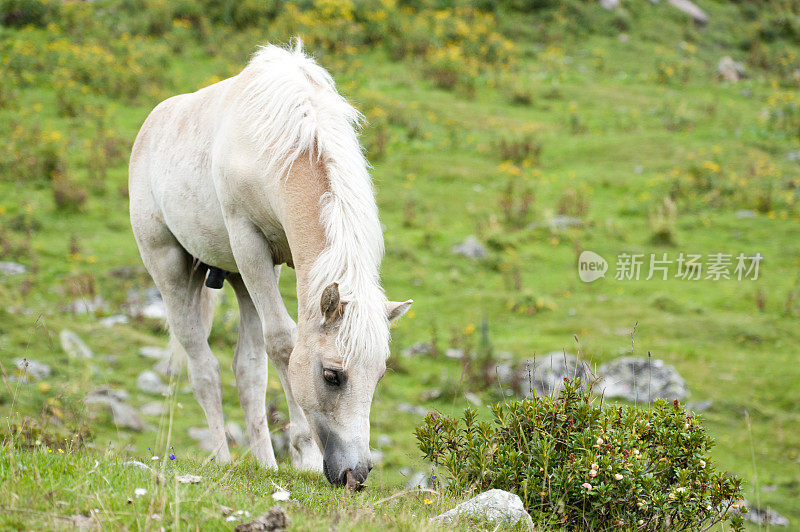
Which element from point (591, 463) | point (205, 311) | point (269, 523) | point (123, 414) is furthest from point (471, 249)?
point (269, 523)

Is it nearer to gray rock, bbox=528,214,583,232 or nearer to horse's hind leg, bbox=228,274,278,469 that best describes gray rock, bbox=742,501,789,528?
horse's hind leg, bbox=228,274,278,469

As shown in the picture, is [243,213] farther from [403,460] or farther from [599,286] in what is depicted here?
[599,286]

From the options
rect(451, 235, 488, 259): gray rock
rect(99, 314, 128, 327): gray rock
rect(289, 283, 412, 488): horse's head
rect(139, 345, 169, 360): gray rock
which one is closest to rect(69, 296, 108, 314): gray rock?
rect(99, 314, 128, 327): gray rock

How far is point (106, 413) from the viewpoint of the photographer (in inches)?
295

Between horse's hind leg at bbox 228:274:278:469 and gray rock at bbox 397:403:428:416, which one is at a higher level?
horse's hind leg at bbox 228:274:278:469

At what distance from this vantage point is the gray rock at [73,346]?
26.8ft

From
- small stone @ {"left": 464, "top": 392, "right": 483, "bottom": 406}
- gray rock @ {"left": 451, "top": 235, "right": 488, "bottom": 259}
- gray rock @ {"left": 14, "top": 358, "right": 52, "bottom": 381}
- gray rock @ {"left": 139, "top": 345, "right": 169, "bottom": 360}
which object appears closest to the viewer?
gray rock @ {"left": 14, "top": 358, "right": 52, "bottom": 381}

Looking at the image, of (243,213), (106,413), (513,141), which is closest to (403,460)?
(106,413)

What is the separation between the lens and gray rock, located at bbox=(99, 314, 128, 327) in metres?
9.52

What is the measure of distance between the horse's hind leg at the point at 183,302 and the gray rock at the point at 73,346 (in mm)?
2916

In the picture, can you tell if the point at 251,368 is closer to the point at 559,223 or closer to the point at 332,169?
the point at 332,169

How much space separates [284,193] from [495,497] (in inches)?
77.7

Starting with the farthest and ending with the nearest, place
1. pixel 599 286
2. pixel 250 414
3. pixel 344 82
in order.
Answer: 1. pixel 344 82
2. pixel 599 286
3. pixel 250 414

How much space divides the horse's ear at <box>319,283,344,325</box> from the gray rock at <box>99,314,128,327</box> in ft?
21.1
